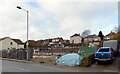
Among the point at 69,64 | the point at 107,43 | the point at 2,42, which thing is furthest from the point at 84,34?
the point at 69,64

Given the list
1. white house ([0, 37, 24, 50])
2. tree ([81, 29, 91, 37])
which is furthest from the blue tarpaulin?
tree ([81, 29, 91, 37])

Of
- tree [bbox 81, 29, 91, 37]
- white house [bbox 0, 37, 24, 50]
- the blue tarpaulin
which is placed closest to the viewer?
the blue tarpaulin

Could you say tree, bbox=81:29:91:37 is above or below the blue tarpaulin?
above

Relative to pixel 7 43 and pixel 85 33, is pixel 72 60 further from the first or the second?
pixel 85 33

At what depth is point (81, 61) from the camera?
12.4 meters

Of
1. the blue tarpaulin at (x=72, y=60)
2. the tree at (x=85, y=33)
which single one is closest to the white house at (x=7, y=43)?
the tree at (x=85, y=33)

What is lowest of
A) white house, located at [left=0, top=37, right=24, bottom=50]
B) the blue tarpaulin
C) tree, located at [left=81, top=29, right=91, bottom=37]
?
the blue tarpaulin

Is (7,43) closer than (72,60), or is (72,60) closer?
(72,60)

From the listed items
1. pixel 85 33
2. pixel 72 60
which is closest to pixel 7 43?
pixel 85 33

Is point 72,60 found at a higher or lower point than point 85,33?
lower

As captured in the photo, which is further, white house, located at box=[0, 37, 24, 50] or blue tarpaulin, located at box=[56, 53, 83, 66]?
white house, located at box=[0, 37, 24, 50]

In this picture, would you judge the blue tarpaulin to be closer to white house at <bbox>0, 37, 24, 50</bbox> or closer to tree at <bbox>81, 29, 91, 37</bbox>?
white house at <bbox>0, 37, 24, 50</bbox>

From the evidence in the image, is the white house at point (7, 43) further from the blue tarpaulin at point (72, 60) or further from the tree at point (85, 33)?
the blue tarpaulin at point (72, 60)

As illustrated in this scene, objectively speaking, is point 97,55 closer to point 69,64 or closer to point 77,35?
point 69,64
